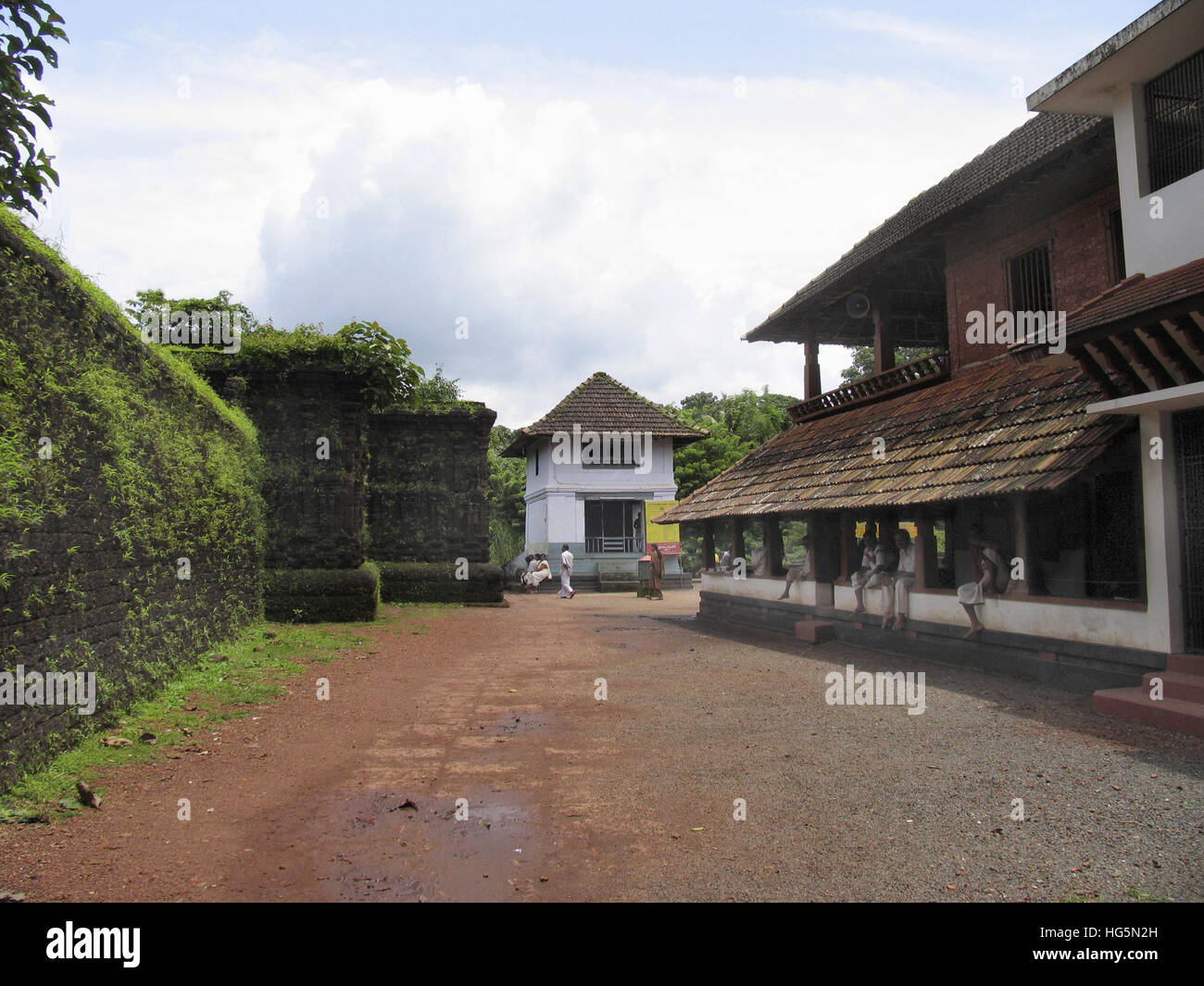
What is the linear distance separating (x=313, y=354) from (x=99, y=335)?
356 inches

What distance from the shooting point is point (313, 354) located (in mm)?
15047

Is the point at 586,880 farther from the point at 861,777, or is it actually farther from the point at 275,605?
the point at 275,605

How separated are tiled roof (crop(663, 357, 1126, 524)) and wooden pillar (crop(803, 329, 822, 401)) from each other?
1.01 m

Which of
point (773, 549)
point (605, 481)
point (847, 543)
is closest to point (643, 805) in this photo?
point (847, 543)

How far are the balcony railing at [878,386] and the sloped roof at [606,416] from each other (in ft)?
36.1

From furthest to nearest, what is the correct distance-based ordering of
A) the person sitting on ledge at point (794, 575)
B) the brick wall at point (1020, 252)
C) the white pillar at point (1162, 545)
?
1. the person sitting on ledge at point (794, 575)
2. the brick wall at point (1020, 252)
3. the white pillar at point (1162, 545)

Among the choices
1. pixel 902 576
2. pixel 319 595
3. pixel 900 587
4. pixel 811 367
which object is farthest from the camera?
pixel 811 367

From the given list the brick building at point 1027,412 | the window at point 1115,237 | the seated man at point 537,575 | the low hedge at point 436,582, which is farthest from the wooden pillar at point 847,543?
the seated man at point 537,575

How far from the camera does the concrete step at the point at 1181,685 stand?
643 centimetres

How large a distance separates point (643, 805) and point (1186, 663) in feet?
16.5

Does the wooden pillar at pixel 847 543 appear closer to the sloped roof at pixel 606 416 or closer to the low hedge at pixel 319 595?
the low hedge at pixel 319 595

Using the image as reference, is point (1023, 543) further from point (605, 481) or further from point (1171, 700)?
point (605, 481)

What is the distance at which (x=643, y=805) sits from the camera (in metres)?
4.77

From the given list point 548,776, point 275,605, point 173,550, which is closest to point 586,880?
point 548,776
